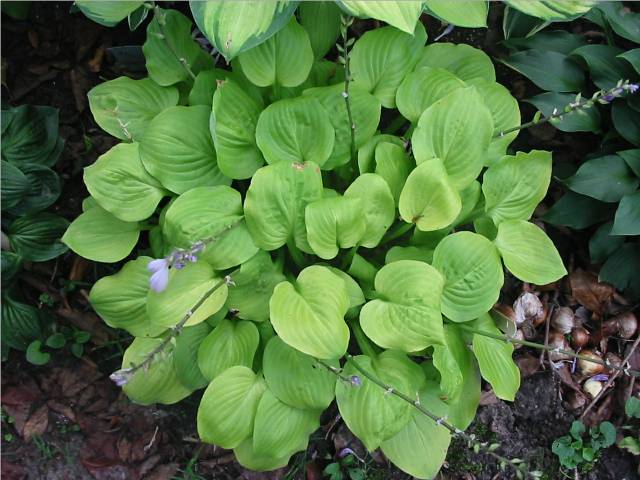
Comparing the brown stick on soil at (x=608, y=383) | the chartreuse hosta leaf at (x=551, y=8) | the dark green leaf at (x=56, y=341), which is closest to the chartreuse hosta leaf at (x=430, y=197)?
the chartreuse hosta leaf at (x=551, y=8)

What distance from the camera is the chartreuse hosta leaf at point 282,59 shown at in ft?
5.17

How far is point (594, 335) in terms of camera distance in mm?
2051

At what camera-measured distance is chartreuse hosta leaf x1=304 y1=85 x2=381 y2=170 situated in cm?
162

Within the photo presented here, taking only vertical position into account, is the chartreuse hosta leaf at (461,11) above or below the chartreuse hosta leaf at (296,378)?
above

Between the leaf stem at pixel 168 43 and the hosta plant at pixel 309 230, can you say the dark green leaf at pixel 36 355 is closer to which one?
the hosta plant at pixel 309 230

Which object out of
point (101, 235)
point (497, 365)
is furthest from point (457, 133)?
point (101, 235)

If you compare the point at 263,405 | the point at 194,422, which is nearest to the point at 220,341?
the point at 263,405

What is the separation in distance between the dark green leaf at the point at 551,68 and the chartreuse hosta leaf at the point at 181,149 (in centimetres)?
95

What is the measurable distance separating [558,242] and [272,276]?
1051mm

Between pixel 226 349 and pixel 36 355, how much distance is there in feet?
2.21

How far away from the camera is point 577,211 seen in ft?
6.26

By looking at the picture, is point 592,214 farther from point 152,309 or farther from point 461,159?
point 152,309

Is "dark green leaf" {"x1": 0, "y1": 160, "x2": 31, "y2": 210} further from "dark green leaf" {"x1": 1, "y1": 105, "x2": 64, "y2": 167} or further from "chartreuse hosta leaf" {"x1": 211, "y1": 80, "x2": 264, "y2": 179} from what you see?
"chartreuse hosta leaf" {"x1": 211, "y1": 80, "x2": 264, "y2": 179}

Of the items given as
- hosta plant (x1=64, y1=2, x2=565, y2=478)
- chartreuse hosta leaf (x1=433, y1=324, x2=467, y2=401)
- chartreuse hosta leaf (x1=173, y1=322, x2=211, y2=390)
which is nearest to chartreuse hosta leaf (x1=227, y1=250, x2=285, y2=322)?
hosta plant (x1=64, y1=2, x2=565, y2=478)
